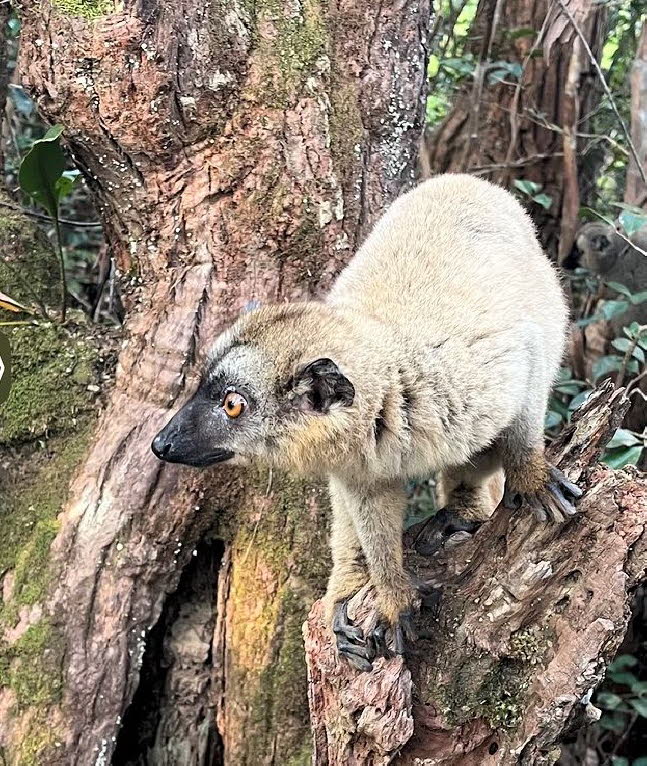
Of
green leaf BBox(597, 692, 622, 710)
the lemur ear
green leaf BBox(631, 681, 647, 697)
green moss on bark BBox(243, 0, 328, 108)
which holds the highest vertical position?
green moss on bark BBox(243, 0, 328, 108)

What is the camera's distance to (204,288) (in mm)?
3250

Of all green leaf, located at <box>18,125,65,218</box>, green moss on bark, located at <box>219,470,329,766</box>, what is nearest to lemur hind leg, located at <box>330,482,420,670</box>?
green moss on bark, located at <box>219,470,329,766</box>

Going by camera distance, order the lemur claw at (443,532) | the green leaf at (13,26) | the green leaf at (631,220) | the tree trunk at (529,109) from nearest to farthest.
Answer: the lemur claw at (443,532)
the green leaf at (631,220)
the green leaf at (13,26)
the tree trunk at (529,109)

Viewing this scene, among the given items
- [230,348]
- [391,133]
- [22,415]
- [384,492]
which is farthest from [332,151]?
[22,415]

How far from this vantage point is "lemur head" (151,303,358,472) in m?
2.36

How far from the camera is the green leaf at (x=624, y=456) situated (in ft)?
10.6

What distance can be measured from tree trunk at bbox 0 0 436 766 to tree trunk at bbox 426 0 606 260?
239 cm

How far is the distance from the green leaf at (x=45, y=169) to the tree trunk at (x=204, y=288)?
0.26 feet

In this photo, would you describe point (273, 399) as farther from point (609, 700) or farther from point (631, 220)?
point (609, 700)

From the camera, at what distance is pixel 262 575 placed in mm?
3301

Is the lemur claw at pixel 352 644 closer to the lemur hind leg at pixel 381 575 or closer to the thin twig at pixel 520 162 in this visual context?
the lemur hind leg at pixel 381 575

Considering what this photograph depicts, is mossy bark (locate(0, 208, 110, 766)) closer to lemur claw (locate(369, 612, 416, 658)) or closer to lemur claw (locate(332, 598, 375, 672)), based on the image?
lemur claw (locate(332, 598, 375, 672))

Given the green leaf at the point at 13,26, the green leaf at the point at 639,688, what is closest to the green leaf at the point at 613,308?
the green leaf at the point at 639,688

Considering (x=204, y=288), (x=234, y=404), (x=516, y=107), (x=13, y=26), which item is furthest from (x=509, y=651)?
(x=13, y=26)
